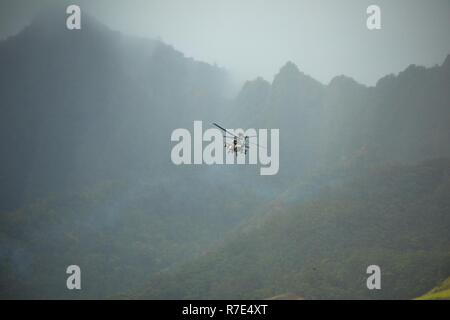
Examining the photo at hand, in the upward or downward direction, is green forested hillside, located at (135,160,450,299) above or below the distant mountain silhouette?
below

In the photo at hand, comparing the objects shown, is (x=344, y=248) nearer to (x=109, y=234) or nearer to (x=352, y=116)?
(x=352, y=116)

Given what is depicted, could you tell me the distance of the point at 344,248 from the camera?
5422cm

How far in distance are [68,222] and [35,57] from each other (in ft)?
90.1

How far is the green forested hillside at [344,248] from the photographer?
161 feet

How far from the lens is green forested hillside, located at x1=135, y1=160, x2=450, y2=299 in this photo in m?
49.2

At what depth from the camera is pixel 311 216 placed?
58.6 metres

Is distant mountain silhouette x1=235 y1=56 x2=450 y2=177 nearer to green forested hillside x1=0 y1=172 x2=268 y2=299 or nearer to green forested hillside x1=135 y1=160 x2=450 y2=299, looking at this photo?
green forested hillside x1=135 y1=160 x2=450 y2=299

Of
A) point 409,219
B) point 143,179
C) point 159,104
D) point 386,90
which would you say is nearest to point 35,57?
point 159,104

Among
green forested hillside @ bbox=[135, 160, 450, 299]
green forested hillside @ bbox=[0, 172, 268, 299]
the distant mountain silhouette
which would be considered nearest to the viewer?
green forested hillside @ bbox=[135, 160, 450, 299]

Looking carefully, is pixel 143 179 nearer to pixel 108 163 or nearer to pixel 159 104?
pixel 108 163

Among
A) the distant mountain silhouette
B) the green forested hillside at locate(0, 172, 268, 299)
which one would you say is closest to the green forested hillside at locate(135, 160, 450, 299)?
the distant mountain silhouette

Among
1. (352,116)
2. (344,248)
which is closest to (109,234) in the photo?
(344,248)

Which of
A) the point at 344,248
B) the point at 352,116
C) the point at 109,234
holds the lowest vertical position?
the point at 344,248
